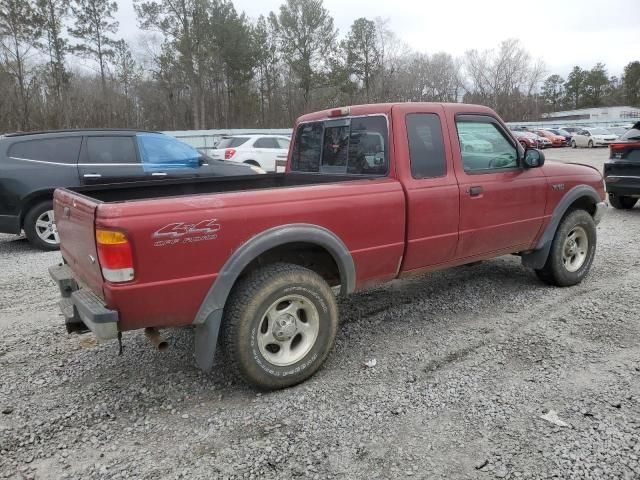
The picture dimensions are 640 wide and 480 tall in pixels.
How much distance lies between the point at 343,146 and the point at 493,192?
4.52 feet

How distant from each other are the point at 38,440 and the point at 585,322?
4228 mm

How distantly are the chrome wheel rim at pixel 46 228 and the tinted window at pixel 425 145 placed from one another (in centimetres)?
581

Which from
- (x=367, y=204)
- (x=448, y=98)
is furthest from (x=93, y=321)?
(x=448, y=98)

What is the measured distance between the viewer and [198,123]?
137 feet

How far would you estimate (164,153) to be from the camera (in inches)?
330

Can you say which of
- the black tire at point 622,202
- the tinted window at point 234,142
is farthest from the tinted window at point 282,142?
the black tire at point 622,202

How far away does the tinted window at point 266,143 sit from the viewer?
16.8 metres

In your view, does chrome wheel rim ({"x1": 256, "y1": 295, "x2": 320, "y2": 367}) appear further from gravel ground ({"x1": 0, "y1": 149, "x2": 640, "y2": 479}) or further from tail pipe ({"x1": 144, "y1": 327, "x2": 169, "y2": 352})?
tail pipe ({"x1": 144, "y1": 327, "x2": 169, "y2": 352})

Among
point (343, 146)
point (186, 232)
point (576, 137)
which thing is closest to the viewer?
point (186, 232)

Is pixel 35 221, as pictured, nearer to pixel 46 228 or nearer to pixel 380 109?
pixel 46 228

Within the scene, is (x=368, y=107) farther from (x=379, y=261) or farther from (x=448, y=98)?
(x=448, y=98)

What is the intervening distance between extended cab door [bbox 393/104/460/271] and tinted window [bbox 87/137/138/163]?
5.54 metres

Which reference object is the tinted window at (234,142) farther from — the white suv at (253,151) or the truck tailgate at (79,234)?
the truck tailgate at (79,234)

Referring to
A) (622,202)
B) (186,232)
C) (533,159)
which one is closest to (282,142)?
(622,202)
